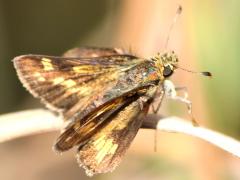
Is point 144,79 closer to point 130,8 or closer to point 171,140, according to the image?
point 171,140

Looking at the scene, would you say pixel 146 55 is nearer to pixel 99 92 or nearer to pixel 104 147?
pixel 99 92

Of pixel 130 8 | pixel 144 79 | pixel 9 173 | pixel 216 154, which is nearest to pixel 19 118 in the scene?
pixel 144 79

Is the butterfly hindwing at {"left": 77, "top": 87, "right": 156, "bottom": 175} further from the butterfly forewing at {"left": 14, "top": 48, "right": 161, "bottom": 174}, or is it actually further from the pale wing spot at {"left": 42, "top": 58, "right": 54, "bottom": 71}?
the pale wing spot at {"left": 42, "top": 58, "right": 54, "bottom": 71}

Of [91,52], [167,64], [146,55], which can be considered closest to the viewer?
[167,64]

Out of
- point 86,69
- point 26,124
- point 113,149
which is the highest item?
point 86,69

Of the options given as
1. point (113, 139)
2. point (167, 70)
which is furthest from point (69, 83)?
point (167, 70)

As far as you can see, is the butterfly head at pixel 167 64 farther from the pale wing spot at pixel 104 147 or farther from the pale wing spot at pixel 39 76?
the pale wing spot at pixel 39 76

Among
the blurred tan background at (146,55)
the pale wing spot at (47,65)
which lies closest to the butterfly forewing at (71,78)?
the pale wing spot at (47,65)
